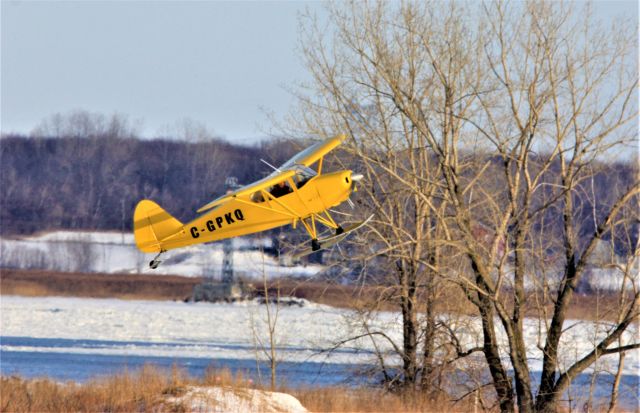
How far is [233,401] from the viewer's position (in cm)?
1752

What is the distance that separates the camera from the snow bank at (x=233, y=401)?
1725 centimetres

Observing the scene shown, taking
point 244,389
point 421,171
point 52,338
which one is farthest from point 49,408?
point 52,338

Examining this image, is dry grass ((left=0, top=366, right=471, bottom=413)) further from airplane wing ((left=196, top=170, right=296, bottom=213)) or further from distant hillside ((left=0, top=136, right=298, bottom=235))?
distant hillside ((left=0, top=136, right=298, bottom=235))

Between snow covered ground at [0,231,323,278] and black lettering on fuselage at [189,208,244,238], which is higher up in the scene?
snow covered ground at [0,231,323,278]

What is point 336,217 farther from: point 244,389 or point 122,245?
point 122,245

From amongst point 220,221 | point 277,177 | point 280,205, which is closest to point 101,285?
point 220,221

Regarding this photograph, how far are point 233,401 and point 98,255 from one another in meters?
53.2

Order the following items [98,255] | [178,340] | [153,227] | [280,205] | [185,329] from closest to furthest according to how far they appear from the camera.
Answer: [280,205] < [153,227] < [178,340] < [185,329] < [98,255]

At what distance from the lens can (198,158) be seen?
77.6 metres

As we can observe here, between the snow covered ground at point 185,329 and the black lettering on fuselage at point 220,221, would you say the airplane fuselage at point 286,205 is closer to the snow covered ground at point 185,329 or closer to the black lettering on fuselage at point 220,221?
the black lettering on fuselage at point 220,221

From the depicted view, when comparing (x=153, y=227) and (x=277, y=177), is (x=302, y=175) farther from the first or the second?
(x=153, y=227)

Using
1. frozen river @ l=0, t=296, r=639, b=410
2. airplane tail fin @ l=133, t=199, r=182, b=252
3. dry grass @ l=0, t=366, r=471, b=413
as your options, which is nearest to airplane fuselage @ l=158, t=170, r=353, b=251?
airplane tail fin @ l=133, t=199, r=182, b=252

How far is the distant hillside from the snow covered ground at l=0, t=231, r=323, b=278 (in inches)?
113

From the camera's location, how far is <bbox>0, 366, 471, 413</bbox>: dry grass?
1838 cm
